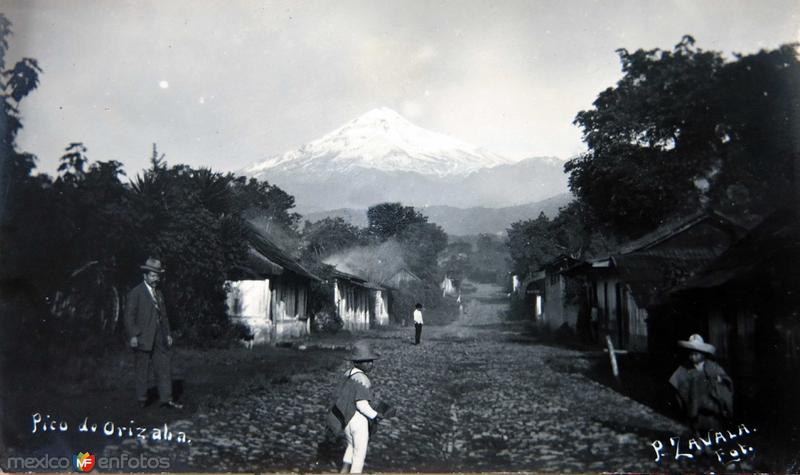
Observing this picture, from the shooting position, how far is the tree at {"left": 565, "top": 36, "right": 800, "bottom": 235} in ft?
36.4

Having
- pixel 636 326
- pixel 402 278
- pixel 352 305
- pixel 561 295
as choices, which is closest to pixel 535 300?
pixel 402 278

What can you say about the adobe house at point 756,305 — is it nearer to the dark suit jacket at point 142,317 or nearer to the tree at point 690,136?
the tree at point 690,136

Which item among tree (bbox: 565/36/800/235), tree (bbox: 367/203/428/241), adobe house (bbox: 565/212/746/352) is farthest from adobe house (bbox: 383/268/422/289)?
adobe house (bbox: 565/212/746/352)

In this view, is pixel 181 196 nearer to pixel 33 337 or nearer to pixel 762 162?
pixel 33 337

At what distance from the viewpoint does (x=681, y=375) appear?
6.82 m

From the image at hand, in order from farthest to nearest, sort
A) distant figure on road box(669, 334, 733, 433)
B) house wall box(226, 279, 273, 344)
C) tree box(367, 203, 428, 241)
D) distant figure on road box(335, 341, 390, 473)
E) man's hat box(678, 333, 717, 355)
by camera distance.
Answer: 1. tree box(367, 203, 428, 241)
2. house wall box(226, 279, 273, 344)
3. man's hat box(678, 333, 717, 355)
4. distant figure on road box(669, 334, 733, 433)
5. distant figure on road box(335, 341, 390, 473)

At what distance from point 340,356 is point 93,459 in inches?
446

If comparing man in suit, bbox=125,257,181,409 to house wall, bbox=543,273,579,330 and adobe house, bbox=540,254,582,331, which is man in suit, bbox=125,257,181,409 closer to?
adobe house, bbox=540,254,582,331

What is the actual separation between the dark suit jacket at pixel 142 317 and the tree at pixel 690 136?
957 centimetres

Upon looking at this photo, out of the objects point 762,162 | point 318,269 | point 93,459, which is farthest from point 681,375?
point 318,269

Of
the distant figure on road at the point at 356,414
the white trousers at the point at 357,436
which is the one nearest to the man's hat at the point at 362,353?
the distant figure on road at the point at 356,414

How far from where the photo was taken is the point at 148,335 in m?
8.20

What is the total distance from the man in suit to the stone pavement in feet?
2.58

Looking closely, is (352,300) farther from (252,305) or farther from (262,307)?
(252,305)
